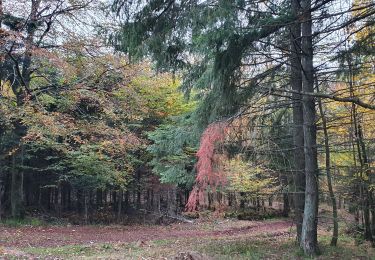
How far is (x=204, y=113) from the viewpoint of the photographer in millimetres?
11195

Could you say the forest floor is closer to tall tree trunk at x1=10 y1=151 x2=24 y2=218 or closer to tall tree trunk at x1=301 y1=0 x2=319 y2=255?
tall tree trunk at x1=301 y1=0 x2=319 y2=255

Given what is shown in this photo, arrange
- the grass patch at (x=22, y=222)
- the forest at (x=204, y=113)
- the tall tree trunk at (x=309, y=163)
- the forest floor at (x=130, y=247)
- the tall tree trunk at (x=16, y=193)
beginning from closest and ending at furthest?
1. the forest at (x=204, y=113)
2. the tall tree trunk at (x=309, y=163)
3. the forest floor at (x=130, y=247)
4. the grass patch at (x=22, y=222)
5. the tall tree trunk at (x=16, y=193)

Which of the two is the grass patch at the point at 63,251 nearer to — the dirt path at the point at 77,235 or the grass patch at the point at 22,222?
the dirt path at the point at 77,235

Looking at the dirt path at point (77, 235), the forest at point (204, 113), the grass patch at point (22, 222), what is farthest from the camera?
the grass patch at point (22, 222)

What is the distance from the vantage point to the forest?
6.74 meters

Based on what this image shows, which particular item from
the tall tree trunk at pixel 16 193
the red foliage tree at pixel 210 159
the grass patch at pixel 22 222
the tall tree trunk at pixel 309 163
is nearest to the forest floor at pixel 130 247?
the tall tree trunk at pixel 309 163

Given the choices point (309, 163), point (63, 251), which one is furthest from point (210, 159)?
point (63, 251)

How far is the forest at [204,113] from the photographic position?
22.1ft

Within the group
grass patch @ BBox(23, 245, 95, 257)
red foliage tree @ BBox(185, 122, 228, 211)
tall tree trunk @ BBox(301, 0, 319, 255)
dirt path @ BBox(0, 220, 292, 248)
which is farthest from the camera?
dirt path @ BBox(0, 220, 292, 248)

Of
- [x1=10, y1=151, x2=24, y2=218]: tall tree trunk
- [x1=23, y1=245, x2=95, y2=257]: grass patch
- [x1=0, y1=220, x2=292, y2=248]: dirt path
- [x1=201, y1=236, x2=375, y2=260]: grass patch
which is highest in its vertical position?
[x1=10, y1=151, x2=24, y2=218]: tall tree trunk

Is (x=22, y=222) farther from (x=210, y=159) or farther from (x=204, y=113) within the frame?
(x=210, y=159)

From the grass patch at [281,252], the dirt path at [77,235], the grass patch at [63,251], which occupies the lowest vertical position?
the dirt path at [77,235]

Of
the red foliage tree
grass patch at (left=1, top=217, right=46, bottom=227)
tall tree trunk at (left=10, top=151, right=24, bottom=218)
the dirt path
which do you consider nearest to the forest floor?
the dirt path

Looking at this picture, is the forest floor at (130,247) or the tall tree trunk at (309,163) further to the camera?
the forest floor at (130,247)
